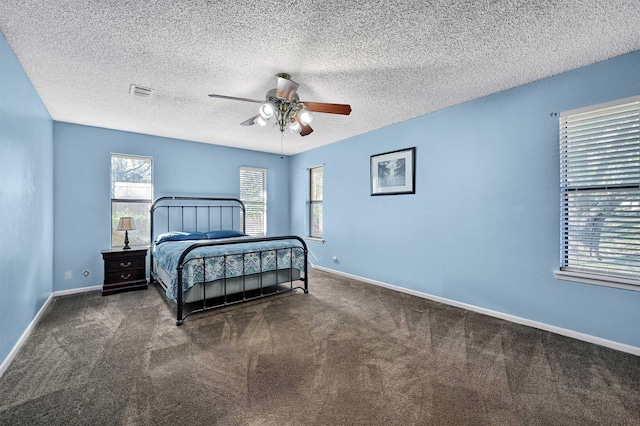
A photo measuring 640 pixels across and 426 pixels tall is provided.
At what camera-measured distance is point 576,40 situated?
211 cm

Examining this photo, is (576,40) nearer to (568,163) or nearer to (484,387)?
(568,163)

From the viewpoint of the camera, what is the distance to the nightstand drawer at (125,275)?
3953 mm

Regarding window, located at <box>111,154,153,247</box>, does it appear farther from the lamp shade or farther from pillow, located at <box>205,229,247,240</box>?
pillow, located at <box>205,229,247,240</box>

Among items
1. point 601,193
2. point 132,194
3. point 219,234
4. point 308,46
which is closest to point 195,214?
point 219,234

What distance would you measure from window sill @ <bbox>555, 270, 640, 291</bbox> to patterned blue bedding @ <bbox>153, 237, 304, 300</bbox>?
2891mm

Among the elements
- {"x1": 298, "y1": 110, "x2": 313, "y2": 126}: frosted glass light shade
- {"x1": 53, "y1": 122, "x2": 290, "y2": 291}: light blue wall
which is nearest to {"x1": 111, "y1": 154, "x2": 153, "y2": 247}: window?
{"x1": 53, "y1": 122, "x2": 290, "y2": 291}: light blue wall

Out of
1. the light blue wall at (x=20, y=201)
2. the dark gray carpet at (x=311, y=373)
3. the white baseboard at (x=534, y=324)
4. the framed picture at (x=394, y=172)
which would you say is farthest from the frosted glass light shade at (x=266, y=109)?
the white baseboard at (x=534, y=324)

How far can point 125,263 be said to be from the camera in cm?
405

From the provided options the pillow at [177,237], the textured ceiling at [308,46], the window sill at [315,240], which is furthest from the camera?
the window sill at [315,240]

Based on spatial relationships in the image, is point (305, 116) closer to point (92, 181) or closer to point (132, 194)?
point (132, 194)

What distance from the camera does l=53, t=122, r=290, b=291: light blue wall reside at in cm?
398

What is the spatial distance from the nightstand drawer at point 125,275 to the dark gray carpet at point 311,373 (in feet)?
2.94

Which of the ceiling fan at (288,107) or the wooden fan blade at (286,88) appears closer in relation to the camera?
the wooden fan blade at (286,88)

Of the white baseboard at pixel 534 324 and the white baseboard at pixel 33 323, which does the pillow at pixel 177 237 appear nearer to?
the white baseboard at pixel 33 323
